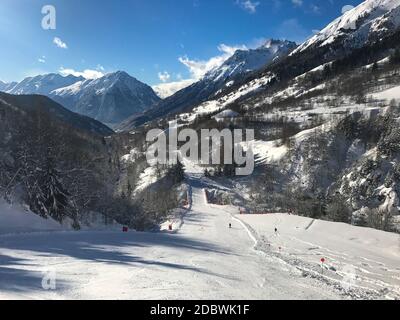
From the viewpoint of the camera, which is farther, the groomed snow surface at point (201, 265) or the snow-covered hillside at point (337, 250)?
the snow-covered hillside at point (337, 250)

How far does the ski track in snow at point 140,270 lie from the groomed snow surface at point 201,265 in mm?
38

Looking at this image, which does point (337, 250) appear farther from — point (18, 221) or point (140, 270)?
point (18, 221)

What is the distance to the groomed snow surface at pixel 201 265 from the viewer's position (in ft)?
51.1

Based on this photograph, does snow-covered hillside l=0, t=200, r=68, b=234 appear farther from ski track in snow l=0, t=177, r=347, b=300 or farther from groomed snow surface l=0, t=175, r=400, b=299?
ski track in snow l=0, t=177, r=347, b=300

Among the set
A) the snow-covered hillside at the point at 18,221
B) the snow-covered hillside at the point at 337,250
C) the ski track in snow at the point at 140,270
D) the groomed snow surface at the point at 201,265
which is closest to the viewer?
the ski track in snow at the point at 140,270

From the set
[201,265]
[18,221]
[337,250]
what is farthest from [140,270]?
[337,250]

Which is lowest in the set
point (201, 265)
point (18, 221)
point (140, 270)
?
point (201, 265)

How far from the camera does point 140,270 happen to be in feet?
63.1

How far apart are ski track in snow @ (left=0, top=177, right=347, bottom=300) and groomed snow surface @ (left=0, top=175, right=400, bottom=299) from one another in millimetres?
38

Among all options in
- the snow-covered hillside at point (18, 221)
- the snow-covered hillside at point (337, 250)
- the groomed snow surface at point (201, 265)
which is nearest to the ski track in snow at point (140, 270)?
the groomed snow surface at point (201, 265)

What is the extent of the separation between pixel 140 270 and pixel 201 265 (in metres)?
4.33

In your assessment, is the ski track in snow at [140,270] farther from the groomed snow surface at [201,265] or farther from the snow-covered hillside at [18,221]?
the snow-covered hillside at [18,221]

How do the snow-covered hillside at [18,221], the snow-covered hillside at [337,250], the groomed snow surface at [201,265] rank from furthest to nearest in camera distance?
1. the snow-covered hillside at [18,221]
2. the snow-covered hillside at [337,250]
3. the groomed snow surface at [201,265]
